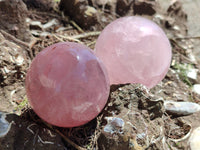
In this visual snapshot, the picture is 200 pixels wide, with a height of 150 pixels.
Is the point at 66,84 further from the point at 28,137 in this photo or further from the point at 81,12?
the point at 81,12

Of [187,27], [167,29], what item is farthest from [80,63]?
[187,27]

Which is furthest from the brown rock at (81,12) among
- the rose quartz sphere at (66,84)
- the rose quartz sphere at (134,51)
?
the rose quartz sphere at (66,84)

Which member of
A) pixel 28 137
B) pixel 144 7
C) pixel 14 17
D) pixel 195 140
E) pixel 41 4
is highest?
pixel 14 17

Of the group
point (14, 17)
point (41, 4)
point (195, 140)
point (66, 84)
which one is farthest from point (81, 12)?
point (195, 140)

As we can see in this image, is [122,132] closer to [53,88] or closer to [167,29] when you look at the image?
[53,88]

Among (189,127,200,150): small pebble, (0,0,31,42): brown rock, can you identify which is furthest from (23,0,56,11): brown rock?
(189,127,200,150): small pebble

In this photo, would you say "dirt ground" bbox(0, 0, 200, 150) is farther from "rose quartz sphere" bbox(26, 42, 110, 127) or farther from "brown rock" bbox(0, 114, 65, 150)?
"rose quartz sphere" bbox(26, 42, 110, 127)
